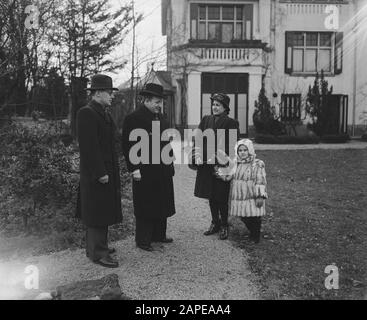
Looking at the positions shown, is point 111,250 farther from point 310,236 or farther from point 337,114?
point 337,114

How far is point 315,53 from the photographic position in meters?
25.8

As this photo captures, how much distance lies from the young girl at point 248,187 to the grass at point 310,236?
41cm

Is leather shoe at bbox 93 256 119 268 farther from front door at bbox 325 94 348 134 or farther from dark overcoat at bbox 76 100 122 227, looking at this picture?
front door at bbox 325 94 348 134

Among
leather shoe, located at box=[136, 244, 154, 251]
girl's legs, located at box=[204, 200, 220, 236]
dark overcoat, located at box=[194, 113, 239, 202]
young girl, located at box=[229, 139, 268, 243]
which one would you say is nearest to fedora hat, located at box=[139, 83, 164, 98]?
dark overcoat, located at box=[194, 113, 239, 202]

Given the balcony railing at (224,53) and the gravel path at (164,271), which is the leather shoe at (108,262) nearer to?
the gravel path at (164,271)

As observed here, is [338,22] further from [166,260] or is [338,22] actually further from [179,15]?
[166,260]

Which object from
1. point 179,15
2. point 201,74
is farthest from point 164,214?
point 179,15

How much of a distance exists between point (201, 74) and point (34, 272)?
62.9ft

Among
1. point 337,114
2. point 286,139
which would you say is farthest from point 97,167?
point 337,114

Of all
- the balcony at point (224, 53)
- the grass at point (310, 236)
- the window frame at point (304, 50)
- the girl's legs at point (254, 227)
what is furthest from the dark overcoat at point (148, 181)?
→ the window frame at point (304, 50)

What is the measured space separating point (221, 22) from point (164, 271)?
21.8m

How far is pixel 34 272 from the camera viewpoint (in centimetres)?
498

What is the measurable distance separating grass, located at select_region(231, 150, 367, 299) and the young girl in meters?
0.41

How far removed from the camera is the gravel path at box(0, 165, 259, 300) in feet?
14.7
